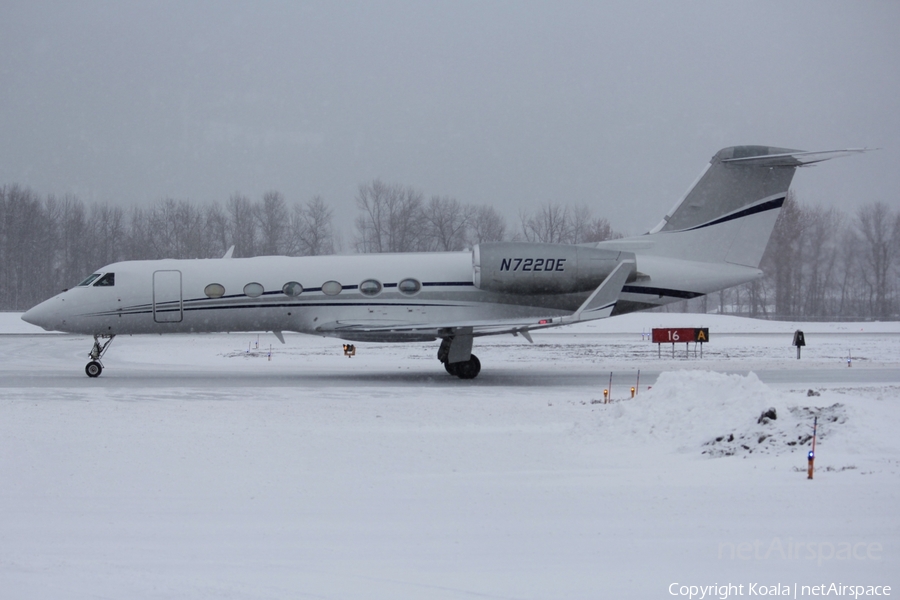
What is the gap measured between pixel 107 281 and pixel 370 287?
248 inches

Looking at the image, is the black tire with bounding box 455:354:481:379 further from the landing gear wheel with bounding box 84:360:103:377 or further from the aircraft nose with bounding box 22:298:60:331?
the aircraft nose with bounding box 22:298:60:331

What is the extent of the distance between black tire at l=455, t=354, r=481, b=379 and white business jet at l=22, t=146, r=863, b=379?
2 cm

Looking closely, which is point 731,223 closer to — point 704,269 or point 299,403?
point 704,269

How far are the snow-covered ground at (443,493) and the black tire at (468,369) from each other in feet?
9.77

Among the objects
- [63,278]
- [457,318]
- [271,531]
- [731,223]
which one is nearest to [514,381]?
[457,318]

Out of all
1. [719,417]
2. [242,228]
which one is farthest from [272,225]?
[719,417]

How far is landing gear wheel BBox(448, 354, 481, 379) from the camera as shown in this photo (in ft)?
60.1

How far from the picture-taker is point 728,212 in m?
18.5

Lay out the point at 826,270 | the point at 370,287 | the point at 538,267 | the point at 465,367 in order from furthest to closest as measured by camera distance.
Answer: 1. the point at 826,270
2. the point at 465,367
3. the point at 370,287
4. the point at 538,267

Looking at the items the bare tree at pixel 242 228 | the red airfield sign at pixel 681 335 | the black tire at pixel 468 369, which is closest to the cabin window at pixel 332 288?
the black tire at pixel 468 369

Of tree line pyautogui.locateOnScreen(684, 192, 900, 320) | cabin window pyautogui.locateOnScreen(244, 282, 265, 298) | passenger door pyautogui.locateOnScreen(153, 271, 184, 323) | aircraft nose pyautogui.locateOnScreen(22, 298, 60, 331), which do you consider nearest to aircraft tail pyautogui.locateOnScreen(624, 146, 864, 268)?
cabin window pyautogui.locateOnScreen(244, 282, 265, 298)

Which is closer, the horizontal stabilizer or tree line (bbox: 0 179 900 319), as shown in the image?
the horizontal stabilizer

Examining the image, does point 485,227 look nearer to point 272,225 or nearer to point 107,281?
point 272,225

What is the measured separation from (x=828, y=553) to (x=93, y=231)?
219ft
